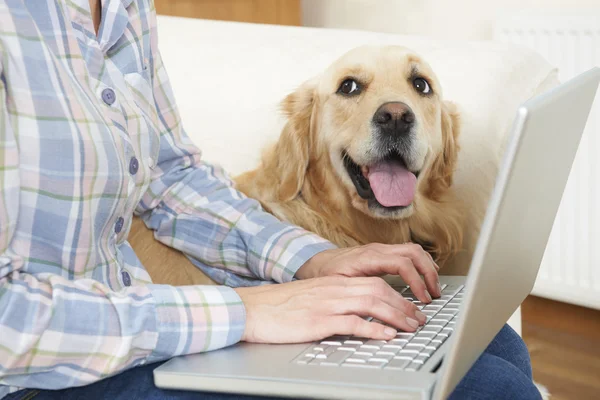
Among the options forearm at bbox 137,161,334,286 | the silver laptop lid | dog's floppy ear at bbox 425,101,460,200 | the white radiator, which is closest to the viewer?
the silver laptop lid

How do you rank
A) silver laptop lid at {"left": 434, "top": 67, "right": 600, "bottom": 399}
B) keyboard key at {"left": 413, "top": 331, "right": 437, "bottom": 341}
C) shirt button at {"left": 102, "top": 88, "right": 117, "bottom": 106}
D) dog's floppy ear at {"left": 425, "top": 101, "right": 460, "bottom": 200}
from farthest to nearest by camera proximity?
dog's floppy ear at {"left": 425, "top": 101, "right": 460, "bottom": 200}
shirt button at {"left": 102, "top": 88, "right": 117, "bottom": 106}
keyboard key at {"left": 413, "top": 331, "right": 437, "bottom": 341}
silver laptop lid at {"left": 434, "top": 67, "right": 600, "bottom": 399}

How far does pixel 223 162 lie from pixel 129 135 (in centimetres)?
30

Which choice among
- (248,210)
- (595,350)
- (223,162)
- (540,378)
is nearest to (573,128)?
(248,210)

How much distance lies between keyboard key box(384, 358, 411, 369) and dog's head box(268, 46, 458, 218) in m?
0.44

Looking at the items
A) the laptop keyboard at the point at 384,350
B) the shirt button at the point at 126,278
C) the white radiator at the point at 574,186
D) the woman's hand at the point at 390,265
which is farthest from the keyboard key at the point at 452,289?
the white radiator at the point at 574,186

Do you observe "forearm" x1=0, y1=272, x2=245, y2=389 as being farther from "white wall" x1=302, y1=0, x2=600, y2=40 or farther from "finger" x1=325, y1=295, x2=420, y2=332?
"white wall" x1=302, y1=0, x2=600, y2=40

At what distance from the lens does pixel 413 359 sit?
717 millimetres

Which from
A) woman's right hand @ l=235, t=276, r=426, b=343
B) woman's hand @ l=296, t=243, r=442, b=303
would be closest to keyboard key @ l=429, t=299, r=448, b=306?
woman's hand @ l=296, t=243, r=442, b=303

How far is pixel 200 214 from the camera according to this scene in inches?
43.6

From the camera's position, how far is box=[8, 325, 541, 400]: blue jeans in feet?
2.40

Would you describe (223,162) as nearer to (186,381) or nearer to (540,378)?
(186,381)

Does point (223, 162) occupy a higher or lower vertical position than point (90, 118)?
lower

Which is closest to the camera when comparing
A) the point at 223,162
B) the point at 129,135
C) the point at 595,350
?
the point at 129,135

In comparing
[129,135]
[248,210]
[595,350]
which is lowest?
[595,350]
